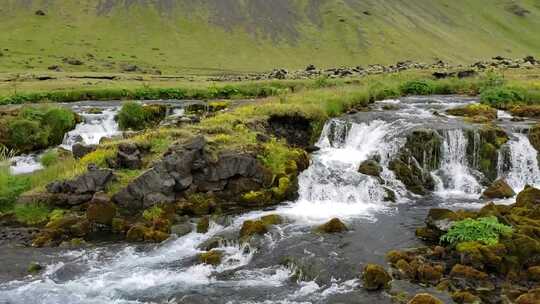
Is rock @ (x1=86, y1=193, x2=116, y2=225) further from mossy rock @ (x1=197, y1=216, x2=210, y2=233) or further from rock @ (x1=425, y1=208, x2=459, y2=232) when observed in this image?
rock @ (x1=425, y1=208, x2=459, y2=232)

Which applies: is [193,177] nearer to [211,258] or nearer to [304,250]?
[211,258]

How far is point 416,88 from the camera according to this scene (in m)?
49.0

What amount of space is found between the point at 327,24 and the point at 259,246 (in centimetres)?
11775

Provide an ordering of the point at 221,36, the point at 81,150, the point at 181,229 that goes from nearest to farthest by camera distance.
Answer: the point at 181,229 → the point at 81,150 → the point at 221,36

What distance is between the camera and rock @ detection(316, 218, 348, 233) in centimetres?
2214

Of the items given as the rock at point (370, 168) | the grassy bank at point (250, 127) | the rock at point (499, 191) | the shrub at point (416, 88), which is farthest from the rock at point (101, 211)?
the shrub at point (416, 88)

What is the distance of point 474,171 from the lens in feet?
97.4

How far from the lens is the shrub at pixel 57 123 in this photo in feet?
125

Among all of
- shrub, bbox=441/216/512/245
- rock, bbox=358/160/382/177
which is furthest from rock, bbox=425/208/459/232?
rock, bbox=358/160/382/177

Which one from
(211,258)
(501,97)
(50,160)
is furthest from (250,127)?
(501,97)

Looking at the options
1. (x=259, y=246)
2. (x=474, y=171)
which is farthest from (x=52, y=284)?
(x=474, y=171)

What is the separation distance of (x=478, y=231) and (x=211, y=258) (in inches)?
356

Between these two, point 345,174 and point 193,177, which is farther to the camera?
point 345,174

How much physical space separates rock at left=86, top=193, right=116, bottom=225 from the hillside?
6901 centimetres
